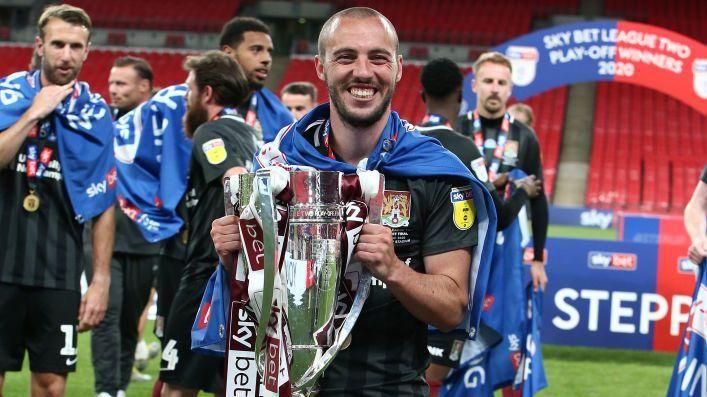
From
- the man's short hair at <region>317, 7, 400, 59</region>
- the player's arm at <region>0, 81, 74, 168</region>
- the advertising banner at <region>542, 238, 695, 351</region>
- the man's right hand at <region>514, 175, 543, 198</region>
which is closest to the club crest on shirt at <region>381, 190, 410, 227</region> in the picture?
the man's short hair at <region>317, 7, 400, 59</region>

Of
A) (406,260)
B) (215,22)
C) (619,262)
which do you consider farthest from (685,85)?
(215,22)

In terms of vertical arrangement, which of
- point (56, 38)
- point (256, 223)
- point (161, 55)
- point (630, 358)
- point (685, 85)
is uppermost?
point (161, 55)

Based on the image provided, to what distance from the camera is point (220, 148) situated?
15.9ft

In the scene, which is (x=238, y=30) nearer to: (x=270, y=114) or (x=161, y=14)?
(x=270, y=114)

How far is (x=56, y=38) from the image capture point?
188 inches

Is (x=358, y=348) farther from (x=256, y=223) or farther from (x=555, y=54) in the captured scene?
(x=555, y=54)

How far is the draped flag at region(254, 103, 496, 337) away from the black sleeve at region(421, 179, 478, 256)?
0.09ft

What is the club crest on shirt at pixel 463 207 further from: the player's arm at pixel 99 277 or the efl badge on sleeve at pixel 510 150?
the efl badge on sleeve at pixel 510 150

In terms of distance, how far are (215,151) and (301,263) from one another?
2363mm

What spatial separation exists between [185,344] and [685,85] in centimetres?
764

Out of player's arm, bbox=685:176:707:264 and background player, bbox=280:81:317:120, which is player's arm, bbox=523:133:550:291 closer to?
player's arm, bbox=685:176:707:264

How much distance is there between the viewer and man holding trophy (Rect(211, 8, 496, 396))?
275 cm

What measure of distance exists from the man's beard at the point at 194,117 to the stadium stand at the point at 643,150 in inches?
844

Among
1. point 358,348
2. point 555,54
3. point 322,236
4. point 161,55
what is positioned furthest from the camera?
point 161,55
